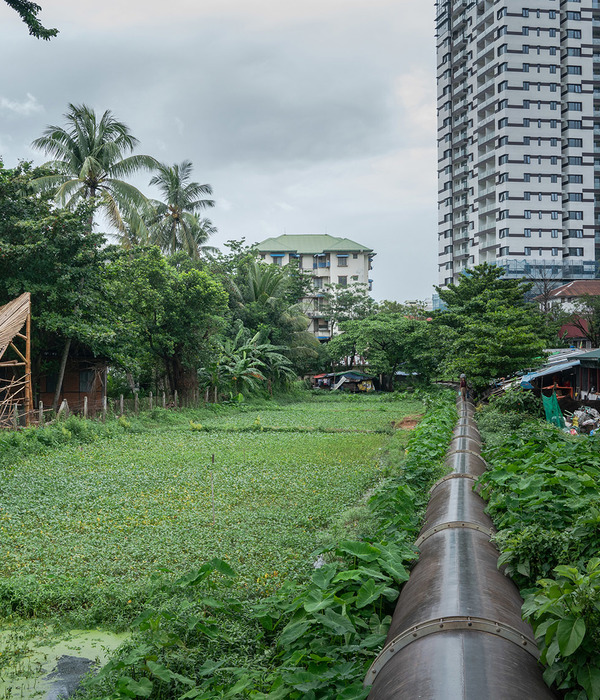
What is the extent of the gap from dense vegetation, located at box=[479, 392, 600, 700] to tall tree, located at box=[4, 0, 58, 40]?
245 inches

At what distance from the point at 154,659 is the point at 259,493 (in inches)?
251

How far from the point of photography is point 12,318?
15898mm

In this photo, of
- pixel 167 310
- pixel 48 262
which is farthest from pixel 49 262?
pixel 167 310

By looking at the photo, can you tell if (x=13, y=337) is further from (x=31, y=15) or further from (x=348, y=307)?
(x=348, y=307)

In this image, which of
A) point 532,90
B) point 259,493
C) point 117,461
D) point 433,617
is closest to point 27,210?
point 117,461

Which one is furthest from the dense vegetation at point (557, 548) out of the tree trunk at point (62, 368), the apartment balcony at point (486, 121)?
the apartment balcony at point (486, 121)

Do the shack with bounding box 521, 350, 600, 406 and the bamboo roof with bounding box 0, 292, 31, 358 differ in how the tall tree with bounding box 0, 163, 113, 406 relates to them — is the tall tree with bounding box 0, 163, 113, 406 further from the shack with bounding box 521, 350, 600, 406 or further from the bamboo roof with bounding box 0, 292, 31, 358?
the shack with bounding box 521, 350, 600, 406

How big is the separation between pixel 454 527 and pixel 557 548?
1.07 m

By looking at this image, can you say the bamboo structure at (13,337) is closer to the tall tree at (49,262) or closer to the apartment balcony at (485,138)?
the tall tree at (49,262)

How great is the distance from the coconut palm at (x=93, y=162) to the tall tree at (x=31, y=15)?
17204mm

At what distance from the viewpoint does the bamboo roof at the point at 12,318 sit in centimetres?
1520

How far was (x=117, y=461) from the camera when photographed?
13.9m

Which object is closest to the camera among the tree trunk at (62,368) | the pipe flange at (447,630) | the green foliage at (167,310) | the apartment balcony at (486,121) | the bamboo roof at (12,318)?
the pipe flange at (447,630)

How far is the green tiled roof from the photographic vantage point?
206 ft
